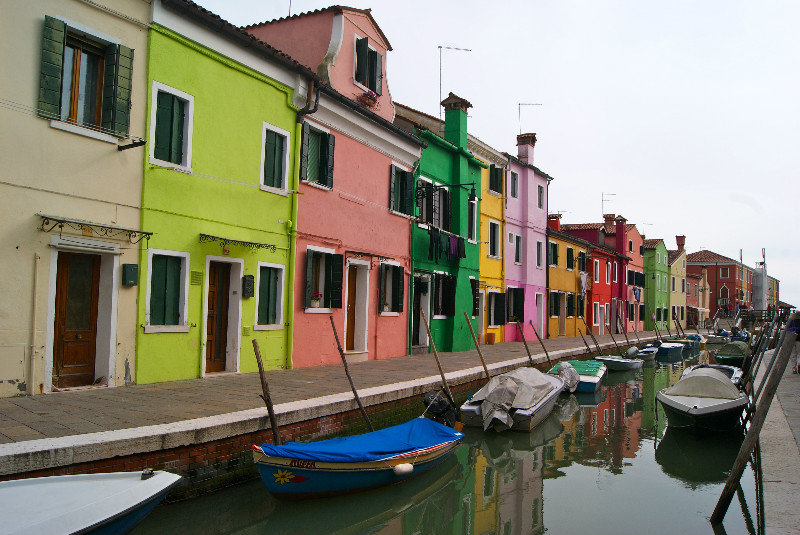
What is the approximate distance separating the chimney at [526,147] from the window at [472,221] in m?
7.06

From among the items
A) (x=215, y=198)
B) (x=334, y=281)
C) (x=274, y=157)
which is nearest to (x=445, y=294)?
(x=334, y=281)

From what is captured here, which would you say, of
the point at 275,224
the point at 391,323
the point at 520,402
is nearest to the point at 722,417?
the point at 520,402

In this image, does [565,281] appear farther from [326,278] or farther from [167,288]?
[167,288]

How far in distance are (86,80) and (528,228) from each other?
21.1 m

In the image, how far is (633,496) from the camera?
27.8 ft

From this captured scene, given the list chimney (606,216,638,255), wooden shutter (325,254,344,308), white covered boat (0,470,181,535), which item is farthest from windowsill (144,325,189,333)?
chimney (606,216,638,255)

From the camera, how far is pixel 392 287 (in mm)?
16844

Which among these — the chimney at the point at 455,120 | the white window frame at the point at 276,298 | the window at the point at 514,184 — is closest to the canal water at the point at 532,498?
the white window frame at the point at 276,298

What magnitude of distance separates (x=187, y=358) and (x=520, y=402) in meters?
6.52

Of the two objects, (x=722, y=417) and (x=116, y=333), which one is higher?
(x=116, y=333)

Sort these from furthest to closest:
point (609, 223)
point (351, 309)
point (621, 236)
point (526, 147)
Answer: point (609, 223) < point (621, 236) < point (526, 147) < point (351, 309)

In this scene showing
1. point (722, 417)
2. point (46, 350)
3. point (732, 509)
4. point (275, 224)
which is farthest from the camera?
point (275, 224)

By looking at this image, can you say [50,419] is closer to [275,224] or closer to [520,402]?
[275,224]

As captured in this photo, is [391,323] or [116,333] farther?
[391,323]
